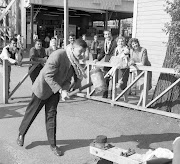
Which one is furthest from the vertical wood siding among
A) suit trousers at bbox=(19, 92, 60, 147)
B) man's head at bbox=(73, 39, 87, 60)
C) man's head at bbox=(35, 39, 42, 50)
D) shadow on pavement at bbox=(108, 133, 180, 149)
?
man's head at bbox=(73, 39, 87, 60)

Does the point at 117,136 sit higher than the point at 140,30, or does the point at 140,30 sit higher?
the point at 140,30

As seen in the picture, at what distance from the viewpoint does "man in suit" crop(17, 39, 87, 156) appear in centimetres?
365

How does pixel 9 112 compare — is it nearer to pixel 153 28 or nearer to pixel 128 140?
pixel 128 140

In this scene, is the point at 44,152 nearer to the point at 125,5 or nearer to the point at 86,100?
the point at 86,100

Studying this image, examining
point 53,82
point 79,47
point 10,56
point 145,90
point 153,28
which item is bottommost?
point 145,90

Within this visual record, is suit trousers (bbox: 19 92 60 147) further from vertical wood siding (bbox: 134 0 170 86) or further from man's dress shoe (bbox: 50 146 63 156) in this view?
vertical wood siding (bbox: 134 0 170 86)

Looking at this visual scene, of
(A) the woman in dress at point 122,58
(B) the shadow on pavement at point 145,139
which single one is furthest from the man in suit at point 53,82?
(A) the woman in dress at point 122,58

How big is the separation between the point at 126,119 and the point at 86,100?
6.18 feet

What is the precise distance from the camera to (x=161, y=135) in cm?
504

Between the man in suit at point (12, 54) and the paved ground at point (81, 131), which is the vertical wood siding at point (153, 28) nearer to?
the paved ground at point (81, 131)

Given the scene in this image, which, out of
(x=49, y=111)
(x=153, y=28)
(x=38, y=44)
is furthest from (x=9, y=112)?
(x=153, y=28)

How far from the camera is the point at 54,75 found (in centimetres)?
380

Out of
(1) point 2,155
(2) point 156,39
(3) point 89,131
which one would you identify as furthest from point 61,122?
(2) point 156,39

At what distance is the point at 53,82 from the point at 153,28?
24.1ft
